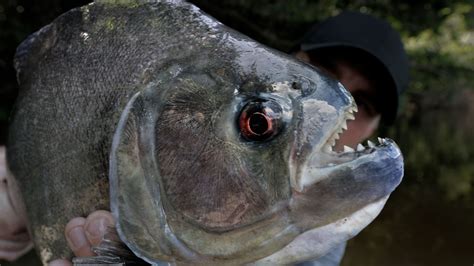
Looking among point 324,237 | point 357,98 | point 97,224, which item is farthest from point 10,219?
point 357,98

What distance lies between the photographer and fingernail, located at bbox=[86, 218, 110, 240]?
1518 mm

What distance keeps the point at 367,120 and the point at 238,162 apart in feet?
7.07

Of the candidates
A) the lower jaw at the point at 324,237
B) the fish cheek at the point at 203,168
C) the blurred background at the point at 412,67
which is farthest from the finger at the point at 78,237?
the blurred background at the point at 412,67

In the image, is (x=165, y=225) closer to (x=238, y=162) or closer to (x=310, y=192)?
(x=238, y=162)

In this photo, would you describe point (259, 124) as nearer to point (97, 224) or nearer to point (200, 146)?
point (200, 146)

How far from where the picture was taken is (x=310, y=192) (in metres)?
1.23

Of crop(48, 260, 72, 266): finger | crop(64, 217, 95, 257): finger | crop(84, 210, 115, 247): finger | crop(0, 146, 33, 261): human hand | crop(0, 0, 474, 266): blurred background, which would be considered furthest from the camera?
crop(0, 0, 474, 266): blurred background

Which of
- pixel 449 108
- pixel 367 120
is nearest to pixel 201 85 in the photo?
pixel 367 120

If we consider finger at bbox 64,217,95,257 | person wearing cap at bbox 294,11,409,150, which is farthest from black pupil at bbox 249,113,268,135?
person wearing cap at bbox 294,11,409,150

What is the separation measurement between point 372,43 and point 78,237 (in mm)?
2158

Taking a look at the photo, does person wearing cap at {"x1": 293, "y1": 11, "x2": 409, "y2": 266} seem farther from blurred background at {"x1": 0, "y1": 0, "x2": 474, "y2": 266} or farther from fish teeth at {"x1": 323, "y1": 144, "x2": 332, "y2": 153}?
blurred background at {"x1": 0, "y1": 0, "x2": 474, "y2": 266}

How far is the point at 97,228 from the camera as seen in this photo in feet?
5.03

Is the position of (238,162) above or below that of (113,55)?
below

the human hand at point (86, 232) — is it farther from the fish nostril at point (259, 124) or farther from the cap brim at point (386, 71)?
the cap brim at point (386, 71)
